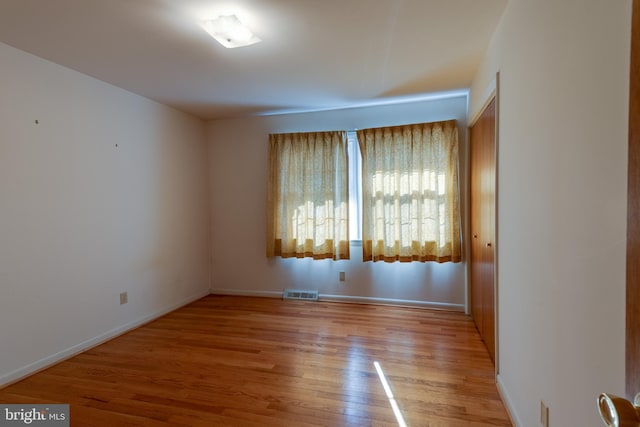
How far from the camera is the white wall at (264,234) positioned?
361 centimetres

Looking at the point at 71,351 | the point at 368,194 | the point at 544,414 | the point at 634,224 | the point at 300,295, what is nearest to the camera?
the point at 634,224

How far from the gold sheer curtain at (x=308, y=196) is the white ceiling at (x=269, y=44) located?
0.75m

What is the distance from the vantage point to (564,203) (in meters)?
1.14

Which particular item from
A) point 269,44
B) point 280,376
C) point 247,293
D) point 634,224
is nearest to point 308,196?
point 247,293

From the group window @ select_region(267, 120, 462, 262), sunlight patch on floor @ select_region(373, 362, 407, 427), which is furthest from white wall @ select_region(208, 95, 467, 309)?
sunlight patch on floor @ select_region(373, 362, 407, 427)

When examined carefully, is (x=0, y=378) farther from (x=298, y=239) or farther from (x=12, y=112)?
(x=298, y=239)

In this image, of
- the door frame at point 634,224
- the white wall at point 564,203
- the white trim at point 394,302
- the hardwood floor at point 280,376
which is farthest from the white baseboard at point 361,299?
the door frame at point 634,224

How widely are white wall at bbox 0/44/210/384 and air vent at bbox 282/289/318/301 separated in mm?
1393

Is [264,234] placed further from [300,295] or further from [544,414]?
[544,414]

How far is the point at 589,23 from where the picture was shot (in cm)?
96

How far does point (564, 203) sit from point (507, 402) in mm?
1408

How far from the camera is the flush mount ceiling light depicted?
1.90m

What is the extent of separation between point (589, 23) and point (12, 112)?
3405 millimetres

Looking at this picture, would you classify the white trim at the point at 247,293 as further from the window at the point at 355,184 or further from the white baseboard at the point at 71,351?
the window at the point at 355,184
